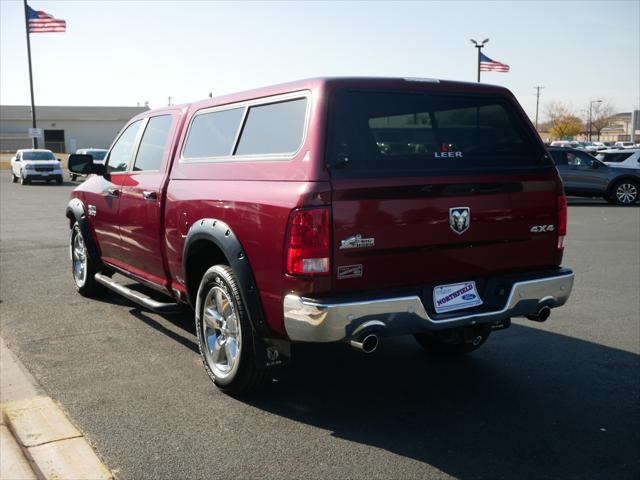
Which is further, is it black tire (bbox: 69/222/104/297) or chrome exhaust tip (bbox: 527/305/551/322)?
black tire (bbox: 69/222/104/297)

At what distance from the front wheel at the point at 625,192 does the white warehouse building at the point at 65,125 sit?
6528 centimetres

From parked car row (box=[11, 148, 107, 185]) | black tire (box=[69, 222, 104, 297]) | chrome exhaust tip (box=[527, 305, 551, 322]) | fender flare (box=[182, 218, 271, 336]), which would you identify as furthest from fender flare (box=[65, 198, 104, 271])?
parked car row (box=[11, 148, 107, 185])

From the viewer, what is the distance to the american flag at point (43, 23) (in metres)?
34.4

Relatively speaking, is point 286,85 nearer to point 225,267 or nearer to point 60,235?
point 225,267

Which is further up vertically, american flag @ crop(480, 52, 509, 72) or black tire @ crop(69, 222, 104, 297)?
american flag @ crop(480, 52, 509, 72)

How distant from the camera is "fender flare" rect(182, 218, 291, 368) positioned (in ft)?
14.4

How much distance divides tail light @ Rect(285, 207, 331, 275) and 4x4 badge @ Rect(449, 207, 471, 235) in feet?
2.83

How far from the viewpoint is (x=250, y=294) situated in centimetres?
439

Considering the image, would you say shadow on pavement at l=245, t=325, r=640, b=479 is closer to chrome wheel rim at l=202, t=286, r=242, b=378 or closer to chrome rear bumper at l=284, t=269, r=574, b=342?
chrome wheel rim at l=202, t=286, r=242, b=378

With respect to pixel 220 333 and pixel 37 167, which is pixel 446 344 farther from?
pixel 37 167

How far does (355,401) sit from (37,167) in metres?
31.8

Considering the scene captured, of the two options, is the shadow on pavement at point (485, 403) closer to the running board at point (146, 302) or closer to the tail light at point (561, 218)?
the running board at point (146, 302)

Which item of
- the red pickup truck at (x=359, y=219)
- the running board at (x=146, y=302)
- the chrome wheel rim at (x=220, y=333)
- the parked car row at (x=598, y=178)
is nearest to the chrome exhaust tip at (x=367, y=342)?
the red pickup truck at (x=359, y=219)

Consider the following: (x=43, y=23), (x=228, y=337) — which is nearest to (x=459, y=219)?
(x=228, y=337)
